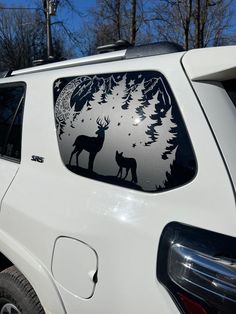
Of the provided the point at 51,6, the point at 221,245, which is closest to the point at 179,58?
the point at 221,245

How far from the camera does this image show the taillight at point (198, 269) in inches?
54.6

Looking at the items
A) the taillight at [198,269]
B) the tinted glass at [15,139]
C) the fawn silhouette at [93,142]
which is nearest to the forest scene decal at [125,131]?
the fawn silhouette at [93,142]

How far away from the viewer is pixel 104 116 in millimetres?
1950

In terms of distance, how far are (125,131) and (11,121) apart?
1.08 metres

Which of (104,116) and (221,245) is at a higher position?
(104,116)

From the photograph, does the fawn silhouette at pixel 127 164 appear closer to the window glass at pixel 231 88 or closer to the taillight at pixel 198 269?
the taillight at pixel 198 269

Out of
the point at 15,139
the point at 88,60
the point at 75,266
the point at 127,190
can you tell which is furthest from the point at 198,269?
the point at 15,139

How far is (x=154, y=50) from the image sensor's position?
6.48ft

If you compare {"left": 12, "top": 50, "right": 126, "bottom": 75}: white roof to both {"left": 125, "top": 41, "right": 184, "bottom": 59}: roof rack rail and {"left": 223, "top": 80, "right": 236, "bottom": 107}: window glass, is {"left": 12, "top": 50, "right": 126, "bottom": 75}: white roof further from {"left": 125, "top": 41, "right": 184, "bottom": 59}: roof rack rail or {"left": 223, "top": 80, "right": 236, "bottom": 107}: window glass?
{"left": 223, "top": 80, "right": 236, "bottom": 107}: window glass

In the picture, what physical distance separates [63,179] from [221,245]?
890mm

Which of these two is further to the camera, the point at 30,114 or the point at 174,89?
the point at 30,114

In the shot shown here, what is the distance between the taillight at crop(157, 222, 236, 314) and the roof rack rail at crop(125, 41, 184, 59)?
79cm

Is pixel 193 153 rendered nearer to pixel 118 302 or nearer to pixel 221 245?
pixel 221 245

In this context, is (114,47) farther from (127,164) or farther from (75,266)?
(75,266)
